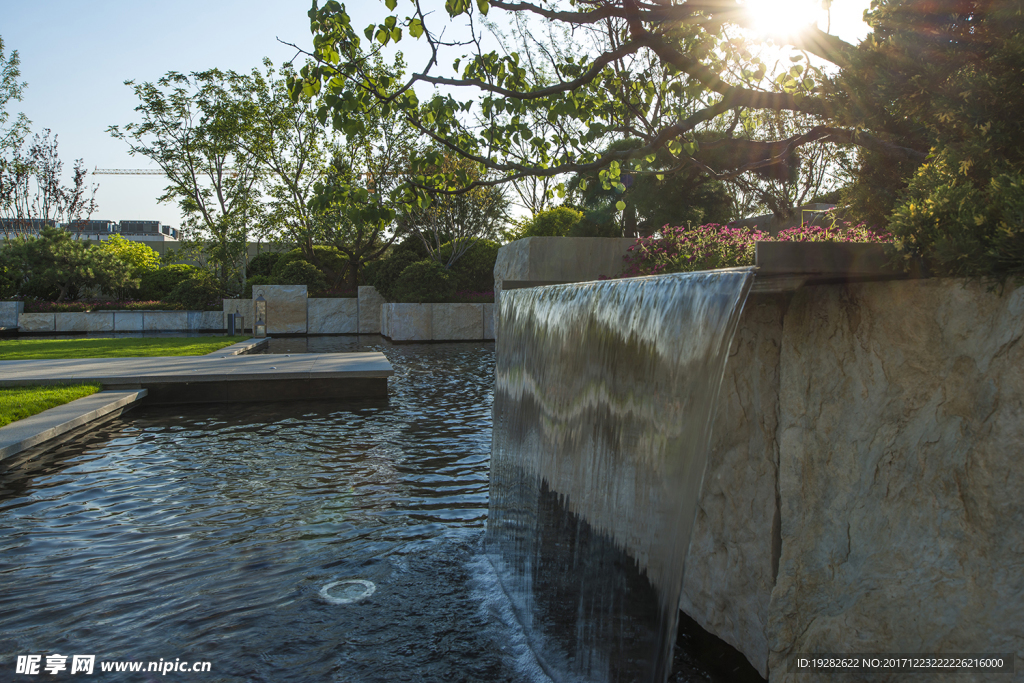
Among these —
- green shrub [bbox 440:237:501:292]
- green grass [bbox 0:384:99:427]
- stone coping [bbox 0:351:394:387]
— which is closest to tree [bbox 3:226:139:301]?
green shrub [bbox 440:237:501:292]

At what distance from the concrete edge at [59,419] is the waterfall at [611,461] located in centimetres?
517

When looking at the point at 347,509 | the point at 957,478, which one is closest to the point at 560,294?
the point at 957,478

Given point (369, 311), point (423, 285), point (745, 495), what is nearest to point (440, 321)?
point (423, 285)

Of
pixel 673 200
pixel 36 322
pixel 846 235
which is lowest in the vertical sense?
pixel 36 322

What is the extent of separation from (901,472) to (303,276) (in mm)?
28420

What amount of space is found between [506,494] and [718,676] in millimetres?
2117

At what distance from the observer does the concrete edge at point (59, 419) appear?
675cm

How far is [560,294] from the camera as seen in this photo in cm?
420

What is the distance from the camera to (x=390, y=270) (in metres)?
26.5

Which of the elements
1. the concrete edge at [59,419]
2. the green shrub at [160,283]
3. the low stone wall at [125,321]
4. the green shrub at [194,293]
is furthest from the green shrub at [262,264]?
the concrete edge at [59,419]

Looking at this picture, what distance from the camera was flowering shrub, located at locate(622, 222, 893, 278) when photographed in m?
5.23

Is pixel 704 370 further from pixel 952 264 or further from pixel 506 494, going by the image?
pixel 506 494

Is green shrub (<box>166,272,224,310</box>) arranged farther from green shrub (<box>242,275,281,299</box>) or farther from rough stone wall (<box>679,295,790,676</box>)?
rough stone wall (<box>679,295,790,676</box>)

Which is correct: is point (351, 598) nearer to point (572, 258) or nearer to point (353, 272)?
point (572, 258)
